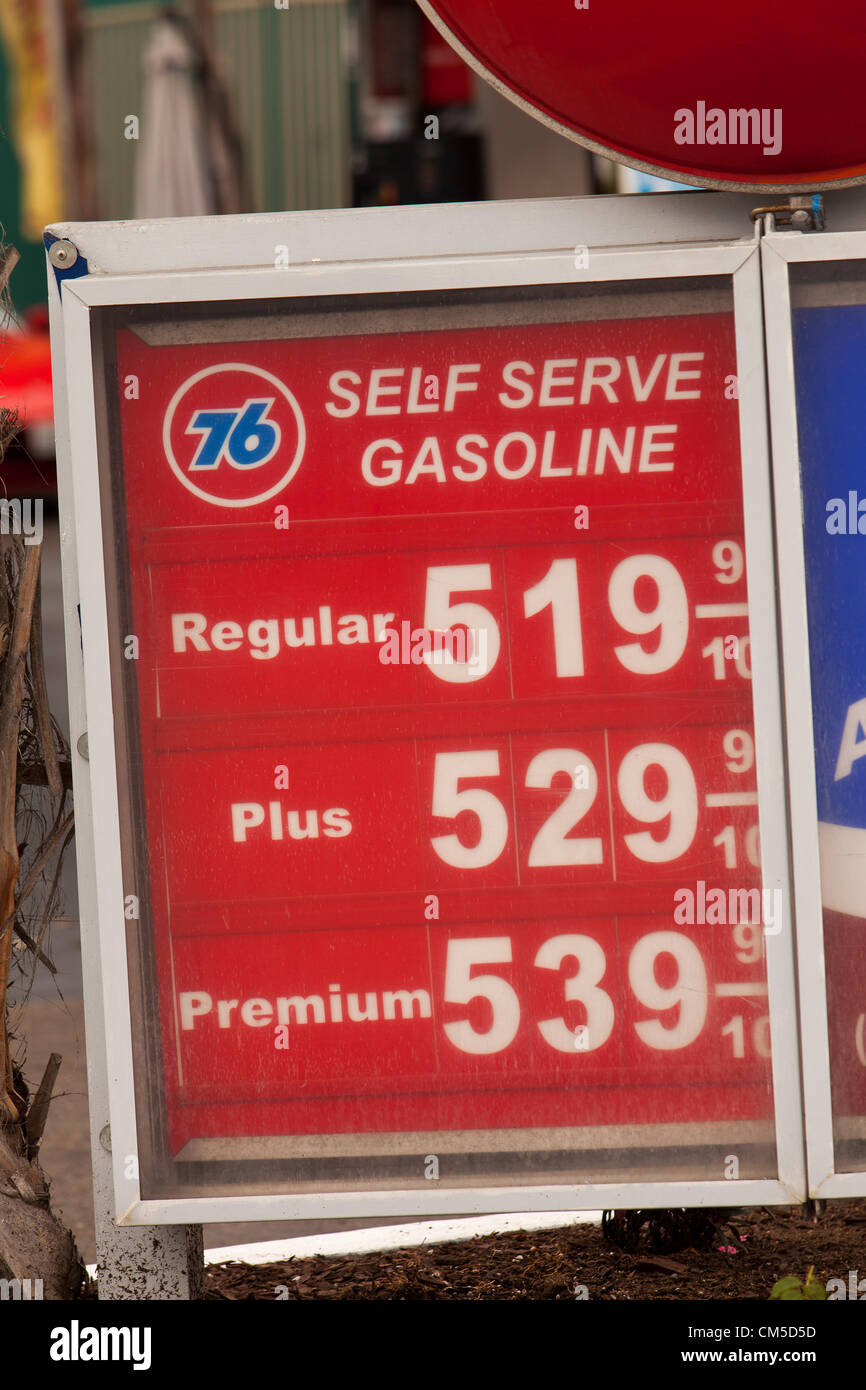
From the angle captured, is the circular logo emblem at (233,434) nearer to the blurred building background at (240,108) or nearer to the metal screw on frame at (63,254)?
the metal screw on frame at (63,254)

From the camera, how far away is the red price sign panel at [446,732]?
8.18ft

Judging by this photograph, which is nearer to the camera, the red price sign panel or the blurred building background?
the red price sign panel

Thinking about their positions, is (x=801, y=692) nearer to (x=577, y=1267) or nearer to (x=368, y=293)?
(x=368, y=293)

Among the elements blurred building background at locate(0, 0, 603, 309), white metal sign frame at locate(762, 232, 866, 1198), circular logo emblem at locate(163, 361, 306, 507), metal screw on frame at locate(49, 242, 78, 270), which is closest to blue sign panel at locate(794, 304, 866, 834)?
white metal sign frame at locate(762, 232, 866, 1198)

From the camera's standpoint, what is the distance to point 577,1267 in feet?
10.4

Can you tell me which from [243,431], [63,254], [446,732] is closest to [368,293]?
[243,431]

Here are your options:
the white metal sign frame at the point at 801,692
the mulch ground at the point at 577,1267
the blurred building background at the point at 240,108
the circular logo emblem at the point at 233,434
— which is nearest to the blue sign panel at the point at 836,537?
the white metal sign frame at the point at 801,692

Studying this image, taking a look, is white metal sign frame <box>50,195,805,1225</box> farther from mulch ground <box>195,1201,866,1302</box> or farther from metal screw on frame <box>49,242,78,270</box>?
mulch ground <box>195,1201,866,1302</box>

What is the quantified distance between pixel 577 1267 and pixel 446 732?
1.37m

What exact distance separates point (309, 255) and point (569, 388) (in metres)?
0.49

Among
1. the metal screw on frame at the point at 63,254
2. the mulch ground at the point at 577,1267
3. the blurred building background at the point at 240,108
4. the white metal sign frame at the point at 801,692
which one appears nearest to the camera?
the white metal sign frame at the point at 801,692

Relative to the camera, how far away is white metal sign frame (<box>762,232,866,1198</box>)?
2398 mm

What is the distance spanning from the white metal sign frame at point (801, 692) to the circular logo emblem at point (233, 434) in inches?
31.8

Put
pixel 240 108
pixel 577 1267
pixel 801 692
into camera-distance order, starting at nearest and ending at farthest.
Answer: pixel 801 692 < pixel 577 1267 < pixel 240 108
